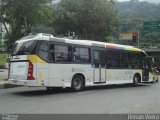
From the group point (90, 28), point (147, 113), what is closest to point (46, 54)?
point (147, 113)

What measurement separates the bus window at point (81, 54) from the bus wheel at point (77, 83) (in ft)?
3.03

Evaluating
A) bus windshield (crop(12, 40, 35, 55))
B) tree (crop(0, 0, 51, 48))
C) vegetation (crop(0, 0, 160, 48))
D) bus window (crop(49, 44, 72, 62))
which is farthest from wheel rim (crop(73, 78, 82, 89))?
vegetation (crop(0, 0, 160, 48))

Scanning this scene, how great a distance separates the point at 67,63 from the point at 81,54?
4.47 ft

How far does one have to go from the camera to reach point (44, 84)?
1619 cm

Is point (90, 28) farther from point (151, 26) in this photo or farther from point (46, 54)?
point (46, 54)

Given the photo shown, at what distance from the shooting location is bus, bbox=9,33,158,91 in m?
16.0

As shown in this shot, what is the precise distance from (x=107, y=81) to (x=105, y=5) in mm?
28136

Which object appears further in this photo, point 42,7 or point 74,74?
point 42,7

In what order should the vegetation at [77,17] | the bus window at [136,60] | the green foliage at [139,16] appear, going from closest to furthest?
the bus window at [136,60] → the vegetation at [77,17] → the green foliage at [139,16]

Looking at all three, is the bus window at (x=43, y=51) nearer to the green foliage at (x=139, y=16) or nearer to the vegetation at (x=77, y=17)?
the vegetation at (x=77, y=17)

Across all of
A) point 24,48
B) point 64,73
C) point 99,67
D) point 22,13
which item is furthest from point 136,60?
point 24,48

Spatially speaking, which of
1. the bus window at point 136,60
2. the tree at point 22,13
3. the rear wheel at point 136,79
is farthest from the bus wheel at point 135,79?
the tree at point 22,13

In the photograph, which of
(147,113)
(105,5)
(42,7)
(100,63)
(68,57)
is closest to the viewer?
(147,113)

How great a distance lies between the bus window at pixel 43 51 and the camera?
53.1ft
